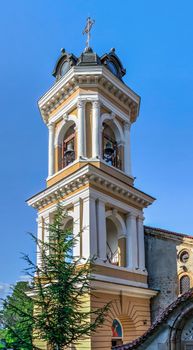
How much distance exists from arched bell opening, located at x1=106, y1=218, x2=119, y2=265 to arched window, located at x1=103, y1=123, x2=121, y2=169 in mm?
2861

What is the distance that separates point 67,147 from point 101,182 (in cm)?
360

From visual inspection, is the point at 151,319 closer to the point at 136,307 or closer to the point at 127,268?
the point at 136,307

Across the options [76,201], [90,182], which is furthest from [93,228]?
[90,182]

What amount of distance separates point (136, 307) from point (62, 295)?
6649mm

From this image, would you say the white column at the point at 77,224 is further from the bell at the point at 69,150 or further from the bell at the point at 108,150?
the bell at the point at 108,150

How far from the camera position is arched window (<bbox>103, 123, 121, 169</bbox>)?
19797mm

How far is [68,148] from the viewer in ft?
64.4

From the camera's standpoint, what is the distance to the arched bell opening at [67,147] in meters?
19.5

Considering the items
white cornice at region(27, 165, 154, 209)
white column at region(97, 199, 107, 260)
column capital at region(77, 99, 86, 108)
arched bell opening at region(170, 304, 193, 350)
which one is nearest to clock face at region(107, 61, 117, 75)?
column capital at region(77, 99, 86, 108)

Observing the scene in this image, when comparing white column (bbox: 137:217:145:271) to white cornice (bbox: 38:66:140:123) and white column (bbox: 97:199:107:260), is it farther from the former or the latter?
white cornice (bbox: 38:66:140:123)

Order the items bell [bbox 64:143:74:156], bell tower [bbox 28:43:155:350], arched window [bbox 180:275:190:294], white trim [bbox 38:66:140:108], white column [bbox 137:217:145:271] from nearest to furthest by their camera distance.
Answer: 1. bell tower [bbox 28:43:155:350]
2. arched window [bbox 180:275:190:294]
3. white column [bbox 137:217:145:271]
4. white trim [bbox 38:66:140:108]
5. bell [bbox 64:143:74:156]

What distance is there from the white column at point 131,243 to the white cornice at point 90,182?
805 millimetres

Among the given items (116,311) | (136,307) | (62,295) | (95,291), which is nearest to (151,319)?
(136,307)

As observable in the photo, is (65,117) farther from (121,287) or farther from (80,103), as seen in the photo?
(121,287)
